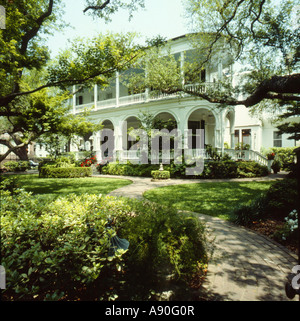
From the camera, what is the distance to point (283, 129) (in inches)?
460

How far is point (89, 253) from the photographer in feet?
6.35

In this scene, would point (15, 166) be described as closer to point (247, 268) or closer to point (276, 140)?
point (247, 268)

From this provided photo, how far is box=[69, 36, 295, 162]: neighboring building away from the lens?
51.7 ft

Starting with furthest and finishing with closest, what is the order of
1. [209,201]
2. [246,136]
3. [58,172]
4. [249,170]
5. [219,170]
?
[246,136] → [58,172] → [249,170] → [219,170] → [209,201]

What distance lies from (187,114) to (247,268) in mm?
14413

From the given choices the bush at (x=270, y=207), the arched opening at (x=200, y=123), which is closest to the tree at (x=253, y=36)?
the bush at (x=270, y=207)

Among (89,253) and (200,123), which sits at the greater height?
(200,123)

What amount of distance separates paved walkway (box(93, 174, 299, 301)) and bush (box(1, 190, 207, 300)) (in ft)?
1.25

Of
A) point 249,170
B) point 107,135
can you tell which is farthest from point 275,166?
point 107,135

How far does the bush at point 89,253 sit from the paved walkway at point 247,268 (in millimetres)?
381

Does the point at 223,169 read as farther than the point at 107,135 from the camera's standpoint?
No
